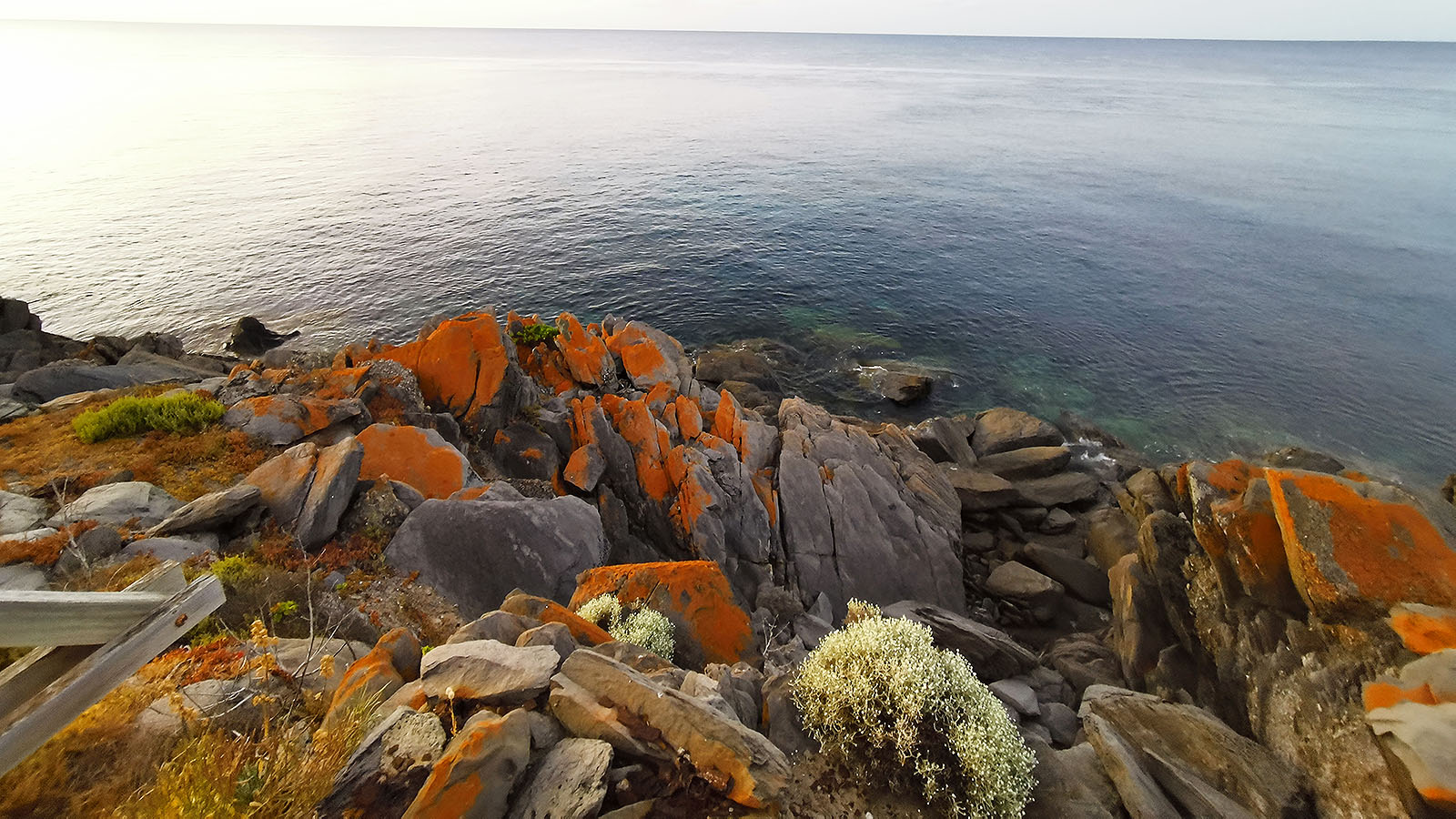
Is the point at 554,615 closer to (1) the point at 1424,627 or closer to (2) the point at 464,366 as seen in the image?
(2) the point at 464,366

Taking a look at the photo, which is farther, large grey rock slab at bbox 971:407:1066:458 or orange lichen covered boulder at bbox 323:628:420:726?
large grey rock slab at bbox 971:407:1066:458

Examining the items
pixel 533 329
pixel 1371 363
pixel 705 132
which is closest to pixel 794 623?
pixel 533 329

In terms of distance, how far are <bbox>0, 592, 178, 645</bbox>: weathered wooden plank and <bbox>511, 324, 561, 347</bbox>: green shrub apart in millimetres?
22175

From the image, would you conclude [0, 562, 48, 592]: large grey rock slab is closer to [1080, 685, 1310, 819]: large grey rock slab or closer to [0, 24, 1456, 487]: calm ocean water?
[1080, 685, 1310, 819]: large grey rock slab

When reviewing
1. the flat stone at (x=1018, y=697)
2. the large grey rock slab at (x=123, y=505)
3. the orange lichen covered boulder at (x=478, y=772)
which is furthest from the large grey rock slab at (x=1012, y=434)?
the large grey rock slab at (x=123, y=505)

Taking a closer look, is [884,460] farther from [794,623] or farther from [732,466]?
[794,623]

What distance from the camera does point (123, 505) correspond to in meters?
12.1

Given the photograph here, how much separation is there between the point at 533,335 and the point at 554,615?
59.0ft

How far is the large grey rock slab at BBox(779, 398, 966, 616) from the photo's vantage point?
20984 millimetres

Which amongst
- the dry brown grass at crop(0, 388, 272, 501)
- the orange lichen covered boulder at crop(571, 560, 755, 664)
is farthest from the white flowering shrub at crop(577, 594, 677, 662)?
the dry brown grass at crop(0, 388, 272, 501)

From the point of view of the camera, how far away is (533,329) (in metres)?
26.5

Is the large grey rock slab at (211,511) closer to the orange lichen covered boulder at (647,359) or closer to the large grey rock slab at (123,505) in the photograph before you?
the large grey rock slab at (123,505)

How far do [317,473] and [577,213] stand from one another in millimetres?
54653

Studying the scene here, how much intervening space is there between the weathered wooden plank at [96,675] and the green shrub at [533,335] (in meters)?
21.9
